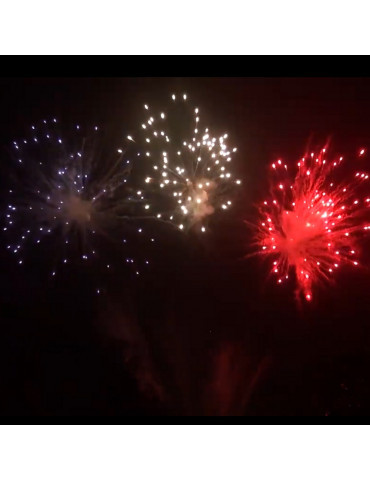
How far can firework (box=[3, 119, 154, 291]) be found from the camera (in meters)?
5.92

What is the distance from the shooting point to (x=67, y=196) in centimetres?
601

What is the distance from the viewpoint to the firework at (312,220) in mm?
5738

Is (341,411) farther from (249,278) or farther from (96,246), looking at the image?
(96,246)

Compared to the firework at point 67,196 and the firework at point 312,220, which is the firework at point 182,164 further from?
the firework at point 312,220

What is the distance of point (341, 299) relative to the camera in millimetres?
5953

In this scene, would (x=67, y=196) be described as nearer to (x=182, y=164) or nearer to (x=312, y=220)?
(x=182, y=164)

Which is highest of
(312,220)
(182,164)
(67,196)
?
(182,164)

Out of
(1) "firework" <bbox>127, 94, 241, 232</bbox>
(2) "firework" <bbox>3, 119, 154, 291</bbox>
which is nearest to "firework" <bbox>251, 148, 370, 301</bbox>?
(1) "firework" <bbox>127, 94, 241, 232</bbox>

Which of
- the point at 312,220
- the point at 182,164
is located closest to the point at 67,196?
the point at 182,164

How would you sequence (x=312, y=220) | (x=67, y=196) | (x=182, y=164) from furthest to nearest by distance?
1. (x=67, y=196)
2. (x=182, y=164)
3. (x=312, y=220)

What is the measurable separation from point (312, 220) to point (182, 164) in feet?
6.53

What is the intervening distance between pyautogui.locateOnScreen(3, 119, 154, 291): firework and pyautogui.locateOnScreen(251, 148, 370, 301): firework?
190 cm

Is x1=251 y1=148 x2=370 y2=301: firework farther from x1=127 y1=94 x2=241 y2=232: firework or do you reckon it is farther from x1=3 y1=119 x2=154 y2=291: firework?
x1=3 y1=119 x2=154 y2=291: firework

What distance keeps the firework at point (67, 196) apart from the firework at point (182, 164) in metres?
0.34
